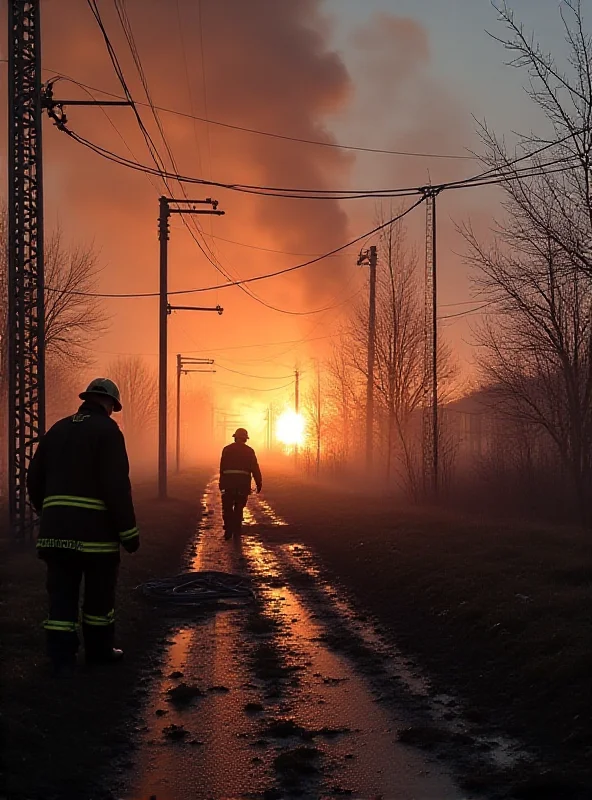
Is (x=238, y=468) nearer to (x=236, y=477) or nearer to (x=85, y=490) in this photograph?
(x=236, y=477)

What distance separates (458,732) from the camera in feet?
17.2

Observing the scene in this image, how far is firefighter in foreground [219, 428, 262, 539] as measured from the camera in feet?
54.3

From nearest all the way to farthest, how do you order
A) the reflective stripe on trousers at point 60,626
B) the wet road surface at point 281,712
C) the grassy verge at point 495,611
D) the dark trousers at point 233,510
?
1. the wet road surface at point 281,712
2. the grassy verge at point 495,611
3. the reflective stripe on trousers at point 60,626
4. the dark trousers at point 233,510

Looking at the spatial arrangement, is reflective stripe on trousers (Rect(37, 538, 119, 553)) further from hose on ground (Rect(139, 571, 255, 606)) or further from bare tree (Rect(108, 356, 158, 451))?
bare tree (Rect(108, 356, 158, 451))

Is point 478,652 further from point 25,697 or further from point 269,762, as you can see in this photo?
point 25,697

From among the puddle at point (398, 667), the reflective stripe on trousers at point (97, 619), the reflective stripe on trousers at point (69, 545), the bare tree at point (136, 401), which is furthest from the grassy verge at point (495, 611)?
the bare tree at point (136, 401)

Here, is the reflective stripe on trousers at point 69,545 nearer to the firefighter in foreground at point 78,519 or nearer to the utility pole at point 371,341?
the firefighter in foreground at point 78,519

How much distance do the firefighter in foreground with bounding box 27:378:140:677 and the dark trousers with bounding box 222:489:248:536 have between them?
1017 cm

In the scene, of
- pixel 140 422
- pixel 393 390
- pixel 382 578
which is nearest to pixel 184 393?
pixel 140 422

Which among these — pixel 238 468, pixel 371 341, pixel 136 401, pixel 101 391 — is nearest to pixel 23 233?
pixel 238 468

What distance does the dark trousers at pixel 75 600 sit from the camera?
607 cm

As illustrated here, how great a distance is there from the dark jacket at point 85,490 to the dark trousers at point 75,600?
0.32 ft

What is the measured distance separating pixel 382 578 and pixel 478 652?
13.6 feet

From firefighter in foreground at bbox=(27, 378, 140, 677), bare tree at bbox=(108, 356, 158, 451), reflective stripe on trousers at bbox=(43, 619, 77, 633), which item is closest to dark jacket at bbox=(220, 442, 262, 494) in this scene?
firefighter in foreground at bbox=(27, 378, 140, 677)
